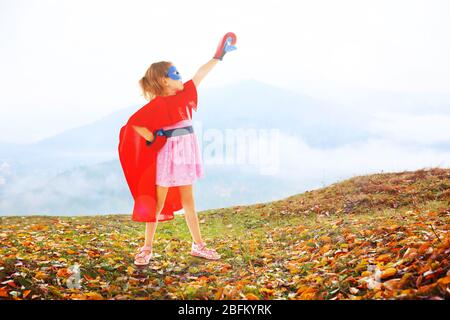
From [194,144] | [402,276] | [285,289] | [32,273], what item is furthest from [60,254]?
[402,276]

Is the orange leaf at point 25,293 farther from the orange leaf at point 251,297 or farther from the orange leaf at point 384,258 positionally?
the orange leaf at point 384,258

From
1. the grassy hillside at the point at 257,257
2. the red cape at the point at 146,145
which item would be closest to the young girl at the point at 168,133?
the red cape at the point at 146,145

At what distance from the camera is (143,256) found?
344cm

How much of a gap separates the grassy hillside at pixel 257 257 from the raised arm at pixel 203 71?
1490 millimetres

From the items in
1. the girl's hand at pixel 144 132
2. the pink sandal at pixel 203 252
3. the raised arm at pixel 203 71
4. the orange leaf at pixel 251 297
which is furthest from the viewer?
the pink sandal at pixel 203 252

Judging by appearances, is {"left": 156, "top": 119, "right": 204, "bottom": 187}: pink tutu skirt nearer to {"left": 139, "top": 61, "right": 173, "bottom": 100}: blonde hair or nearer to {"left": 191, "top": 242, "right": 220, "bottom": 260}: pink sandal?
{"left": 139, "top": 61, "right": 173, "bottom": 100}: blonde hair

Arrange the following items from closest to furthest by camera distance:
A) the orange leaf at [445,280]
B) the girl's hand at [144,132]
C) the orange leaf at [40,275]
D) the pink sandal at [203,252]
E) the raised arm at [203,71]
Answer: the orange leaf at [445,280] < the orange leaf at [40,275] < the girl's hand at [144,132] < the raised arm at [203,71] < the pink sandal at [203,252]

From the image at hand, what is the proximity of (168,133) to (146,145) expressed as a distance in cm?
21

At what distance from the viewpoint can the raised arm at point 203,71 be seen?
3.31 metres

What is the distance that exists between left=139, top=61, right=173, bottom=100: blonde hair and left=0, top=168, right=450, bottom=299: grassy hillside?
4.59ft

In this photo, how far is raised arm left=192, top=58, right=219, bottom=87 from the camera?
10.9 ft

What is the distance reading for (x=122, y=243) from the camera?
3924 mm
